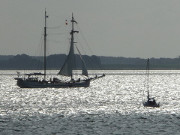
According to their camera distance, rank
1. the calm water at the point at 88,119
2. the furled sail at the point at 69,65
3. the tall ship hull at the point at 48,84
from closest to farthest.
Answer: the calm water at the point at 88,119, the furled sail at the point at 69,65, the tall ship hull at the point at 48,84

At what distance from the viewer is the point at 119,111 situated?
103 metres

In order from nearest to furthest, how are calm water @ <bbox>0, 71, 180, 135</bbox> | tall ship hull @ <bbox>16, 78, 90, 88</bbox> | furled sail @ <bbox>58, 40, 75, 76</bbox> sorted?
calm water @ <bbox>0, 71, 180, 135</bbox>, furled sail @ <bbox>58, 40, 75, 76</bbox>, tall ship hull @ <bbox>16, 78, 90, 88</bbox>

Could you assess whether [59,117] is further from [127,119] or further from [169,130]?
[169,130]

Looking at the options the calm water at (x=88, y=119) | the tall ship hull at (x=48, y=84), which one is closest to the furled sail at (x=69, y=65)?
the tall ship hull at (x=48, y=84)

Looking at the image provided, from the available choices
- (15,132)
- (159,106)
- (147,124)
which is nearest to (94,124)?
(147,124)

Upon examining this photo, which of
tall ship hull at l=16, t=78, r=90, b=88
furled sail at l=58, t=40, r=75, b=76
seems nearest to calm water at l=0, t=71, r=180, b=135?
furled sail at l=58, t=40, r=75, b=76

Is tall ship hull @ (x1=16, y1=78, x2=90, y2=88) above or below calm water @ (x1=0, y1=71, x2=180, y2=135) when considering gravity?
above

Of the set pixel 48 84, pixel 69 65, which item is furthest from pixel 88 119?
pixel 48 84

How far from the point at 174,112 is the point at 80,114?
14760 millimetres

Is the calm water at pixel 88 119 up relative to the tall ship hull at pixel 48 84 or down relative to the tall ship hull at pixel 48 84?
down

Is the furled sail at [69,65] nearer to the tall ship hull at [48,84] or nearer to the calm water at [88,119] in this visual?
the tall ship hull at [48,84]

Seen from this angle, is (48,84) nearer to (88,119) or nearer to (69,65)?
(69,65)

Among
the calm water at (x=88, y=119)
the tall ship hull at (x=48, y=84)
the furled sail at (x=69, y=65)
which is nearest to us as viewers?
the calm water at (x=88, y=119)

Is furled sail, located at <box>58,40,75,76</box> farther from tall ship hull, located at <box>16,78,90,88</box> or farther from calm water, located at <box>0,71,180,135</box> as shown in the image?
calm water, located at <box>0,71,180,135</box>
